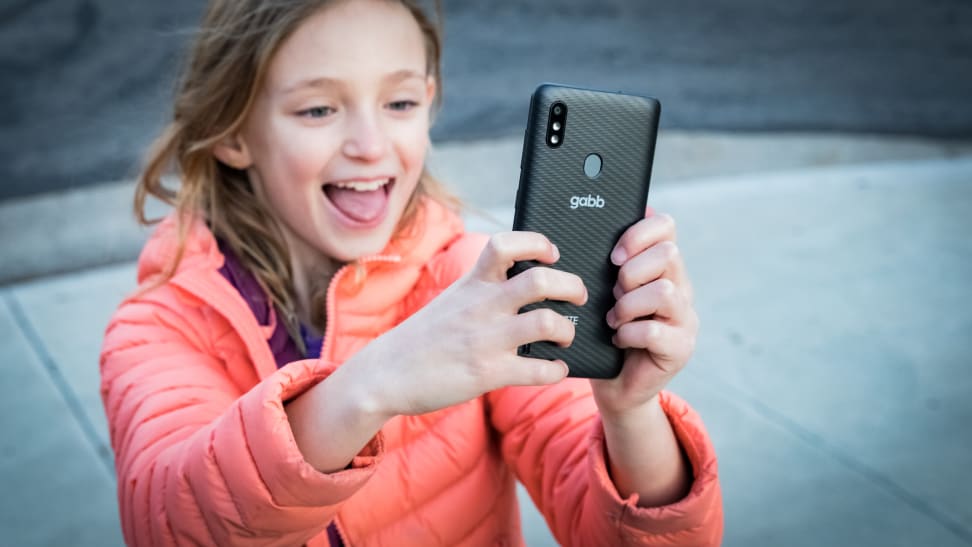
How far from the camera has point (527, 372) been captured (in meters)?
1.18

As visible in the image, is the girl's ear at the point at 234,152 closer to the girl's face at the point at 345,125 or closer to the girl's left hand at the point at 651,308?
the girl's face at the point at 345,125

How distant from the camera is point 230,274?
5.93ft

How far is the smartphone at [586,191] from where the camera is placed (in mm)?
1271

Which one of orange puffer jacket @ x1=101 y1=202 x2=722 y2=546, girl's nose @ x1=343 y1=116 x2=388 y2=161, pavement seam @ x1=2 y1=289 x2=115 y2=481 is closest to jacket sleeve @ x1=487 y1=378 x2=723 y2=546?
orange puffer jacket @ x1=101 y1=202 x2=722 y2=546

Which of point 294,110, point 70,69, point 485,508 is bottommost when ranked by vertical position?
point 70,69

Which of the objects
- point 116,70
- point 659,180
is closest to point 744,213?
point 659,180

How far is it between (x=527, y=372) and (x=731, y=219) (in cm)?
343

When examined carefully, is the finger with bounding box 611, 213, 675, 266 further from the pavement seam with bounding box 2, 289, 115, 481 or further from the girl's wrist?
the pavement seam with bounding box 2, 289, 115, 481

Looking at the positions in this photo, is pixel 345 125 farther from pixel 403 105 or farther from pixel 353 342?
pixel 353 342

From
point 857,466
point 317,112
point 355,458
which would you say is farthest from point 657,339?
point 857,466

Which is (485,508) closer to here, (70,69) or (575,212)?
(575,212)

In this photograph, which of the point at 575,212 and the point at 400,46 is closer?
the point at 575,212

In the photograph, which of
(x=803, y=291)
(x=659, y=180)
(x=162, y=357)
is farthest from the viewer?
(x=659, y=180)

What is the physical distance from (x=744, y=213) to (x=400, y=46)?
3063 mm
